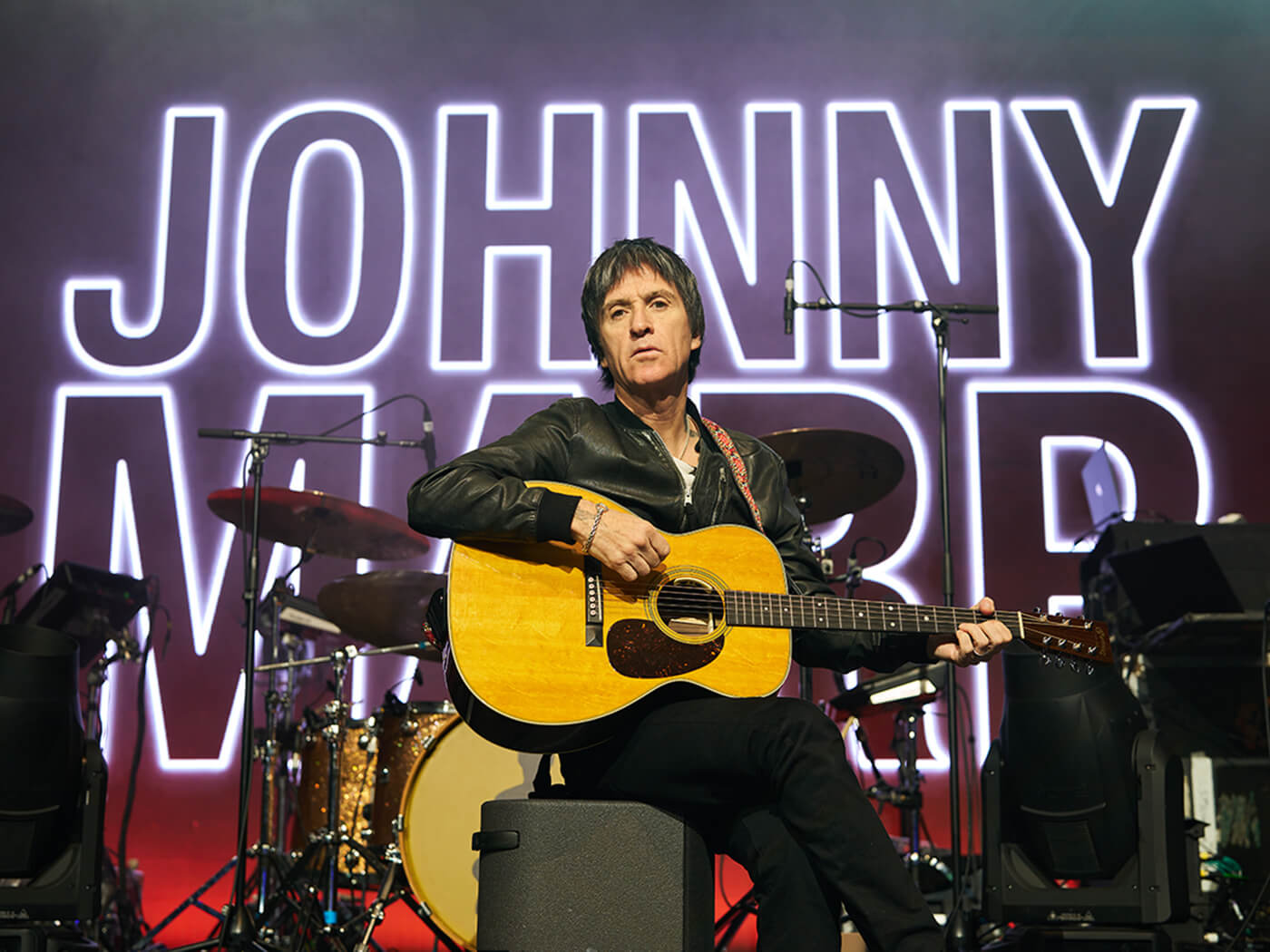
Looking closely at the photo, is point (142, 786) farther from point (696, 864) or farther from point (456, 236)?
point (696, 864)

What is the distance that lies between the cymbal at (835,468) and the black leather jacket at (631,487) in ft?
4.19

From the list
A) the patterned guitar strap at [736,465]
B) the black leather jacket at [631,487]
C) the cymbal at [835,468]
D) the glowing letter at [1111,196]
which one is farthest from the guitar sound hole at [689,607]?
the glowing letter at [1111,196]

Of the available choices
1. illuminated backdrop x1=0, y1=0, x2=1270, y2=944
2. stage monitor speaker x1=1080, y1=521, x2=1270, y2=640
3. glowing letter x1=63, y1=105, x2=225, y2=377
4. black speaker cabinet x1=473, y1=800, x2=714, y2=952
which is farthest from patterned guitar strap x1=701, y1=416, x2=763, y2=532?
glowing letter x1=63, y1=105, x2=225, y2=377

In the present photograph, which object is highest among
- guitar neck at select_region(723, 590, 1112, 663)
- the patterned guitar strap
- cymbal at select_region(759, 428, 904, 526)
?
cymbal at select_region(759, 428, 904, 526)

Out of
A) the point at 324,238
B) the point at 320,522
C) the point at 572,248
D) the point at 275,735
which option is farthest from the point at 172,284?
the point at 275,735

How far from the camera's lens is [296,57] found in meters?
6.52

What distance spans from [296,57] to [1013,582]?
14.0 feet

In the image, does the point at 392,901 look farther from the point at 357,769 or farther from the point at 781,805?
the point at 781,805

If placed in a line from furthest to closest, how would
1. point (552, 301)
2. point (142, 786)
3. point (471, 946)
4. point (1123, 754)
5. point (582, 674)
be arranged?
1. point (552, 301)
2. point (142, 786)
3. point (471, 946)
4. point (1123, 754)
5. point (582, 674)

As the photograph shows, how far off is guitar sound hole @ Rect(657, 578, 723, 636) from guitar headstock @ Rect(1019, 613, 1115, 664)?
697 mm

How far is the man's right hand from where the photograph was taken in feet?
8.38

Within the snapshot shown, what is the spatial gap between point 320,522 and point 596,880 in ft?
8.75

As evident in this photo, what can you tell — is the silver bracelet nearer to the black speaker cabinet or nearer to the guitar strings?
the guitar strings

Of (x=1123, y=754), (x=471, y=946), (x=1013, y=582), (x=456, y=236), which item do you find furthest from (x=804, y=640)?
(x=456, y=236)
